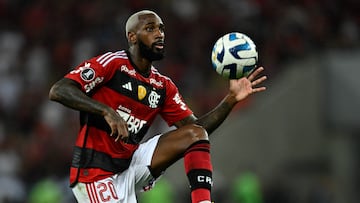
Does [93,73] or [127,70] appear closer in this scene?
[93,73]

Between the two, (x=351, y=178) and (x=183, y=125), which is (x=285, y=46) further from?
(x=183, y=125)

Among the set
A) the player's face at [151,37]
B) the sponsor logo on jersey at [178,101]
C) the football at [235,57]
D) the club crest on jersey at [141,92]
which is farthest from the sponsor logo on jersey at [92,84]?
the football at [235,57]

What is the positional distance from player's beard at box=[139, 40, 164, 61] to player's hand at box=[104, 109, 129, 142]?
790 mm

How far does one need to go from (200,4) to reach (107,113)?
10.4 m

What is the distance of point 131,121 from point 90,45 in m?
8.45

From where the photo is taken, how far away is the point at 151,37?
7535mm

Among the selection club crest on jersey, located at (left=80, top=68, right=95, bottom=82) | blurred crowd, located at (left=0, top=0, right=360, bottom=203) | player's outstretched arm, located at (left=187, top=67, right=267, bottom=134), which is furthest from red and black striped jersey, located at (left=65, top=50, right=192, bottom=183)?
blurred crowd, located at (left=0, top=0, right=360, bottom=203)

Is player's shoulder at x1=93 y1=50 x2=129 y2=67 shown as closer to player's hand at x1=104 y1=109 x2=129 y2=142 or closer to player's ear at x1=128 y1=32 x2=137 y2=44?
player's ear at x1=128 y1=32 x2=137 y2=44

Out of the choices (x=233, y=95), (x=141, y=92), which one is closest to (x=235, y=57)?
(x=233, y=95)

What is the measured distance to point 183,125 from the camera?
7.97m

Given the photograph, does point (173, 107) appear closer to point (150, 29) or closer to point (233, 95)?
point (233, 95)

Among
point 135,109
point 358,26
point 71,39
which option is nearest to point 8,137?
point 71,39

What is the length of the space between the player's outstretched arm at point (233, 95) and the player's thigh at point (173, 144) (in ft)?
1.27

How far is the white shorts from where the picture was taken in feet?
24.6
